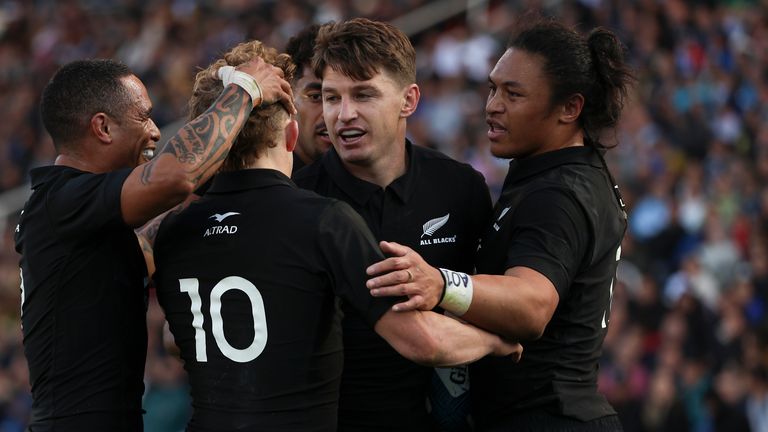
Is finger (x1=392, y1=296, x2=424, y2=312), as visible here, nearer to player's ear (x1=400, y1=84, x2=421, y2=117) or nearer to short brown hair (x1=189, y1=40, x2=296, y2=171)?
short brown hair (x1=189, y1=40, x2=296, y2=171)

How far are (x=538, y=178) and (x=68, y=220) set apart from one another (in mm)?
1871

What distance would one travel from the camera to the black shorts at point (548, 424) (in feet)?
16.1

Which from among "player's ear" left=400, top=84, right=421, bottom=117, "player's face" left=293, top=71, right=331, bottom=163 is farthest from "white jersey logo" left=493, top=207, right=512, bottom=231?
"player's face" left=293, top=71, right=331, bottom=163

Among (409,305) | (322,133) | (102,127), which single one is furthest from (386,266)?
(322,133)

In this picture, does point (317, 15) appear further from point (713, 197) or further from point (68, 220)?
point (68, 220)

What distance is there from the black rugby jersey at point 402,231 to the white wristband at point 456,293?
71 cm

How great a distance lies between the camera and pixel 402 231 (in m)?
5.09

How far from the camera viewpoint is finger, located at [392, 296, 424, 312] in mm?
4082

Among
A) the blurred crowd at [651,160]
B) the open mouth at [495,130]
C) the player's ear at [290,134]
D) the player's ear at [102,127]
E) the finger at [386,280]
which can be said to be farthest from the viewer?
the blurred crowd at [651,160]

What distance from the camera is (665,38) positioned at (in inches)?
525

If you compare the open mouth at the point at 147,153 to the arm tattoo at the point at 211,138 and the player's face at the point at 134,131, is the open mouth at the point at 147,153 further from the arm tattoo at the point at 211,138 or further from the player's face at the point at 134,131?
the arm tattoo at the point at 211,138

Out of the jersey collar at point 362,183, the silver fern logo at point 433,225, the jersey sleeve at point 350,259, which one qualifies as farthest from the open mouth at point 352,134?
the jersey sleeve at point 350,259

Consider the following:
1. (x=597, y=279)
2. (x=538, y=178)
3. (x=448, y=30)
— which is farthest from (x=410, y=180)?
(x=448, y=30)

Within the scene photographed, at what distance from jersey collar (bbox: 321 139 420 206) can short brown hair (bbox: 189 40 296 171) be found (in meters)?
0.70
